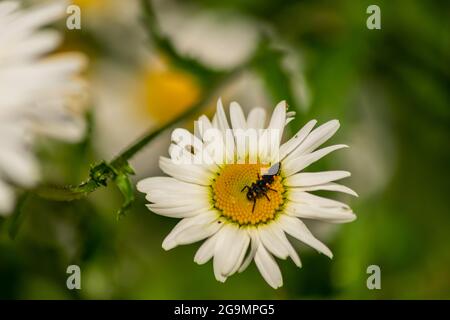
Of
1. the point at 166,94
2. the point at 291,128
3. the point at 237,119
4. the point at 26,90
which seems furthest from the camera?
the point at 166,94

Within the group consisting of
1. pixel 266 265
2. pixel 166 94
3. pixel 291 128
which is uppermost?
pixel 166 94

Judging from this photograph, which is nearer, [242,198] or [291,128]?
[242,198]

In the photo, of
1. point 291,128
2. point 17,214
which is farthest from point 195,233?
point 291,128

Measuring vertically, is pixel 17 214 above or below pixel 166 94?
below

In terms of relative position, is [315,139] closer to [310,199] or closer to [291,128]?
[310,199]

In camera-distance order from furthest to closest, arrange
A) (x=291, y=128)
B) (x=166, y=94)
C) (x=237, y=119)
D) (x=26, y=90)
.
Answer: (x=166, y=94) → (x=291, y=128) → (x=237, y=119) → (x=26, y=90)

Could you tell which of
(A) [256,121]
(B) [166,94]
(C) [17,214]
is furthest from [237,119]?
(B) [166,94]

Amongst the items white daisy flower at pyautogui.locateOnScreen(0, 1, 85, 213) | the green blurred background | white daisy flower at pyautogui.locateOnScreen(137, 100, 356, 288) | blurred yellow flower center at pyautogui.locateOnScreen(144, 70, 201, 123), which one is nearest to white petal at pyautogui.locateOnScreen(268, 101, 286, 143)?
white daisy flower at pyautogui.locateOnScreen(137, 100, 356, 288)
